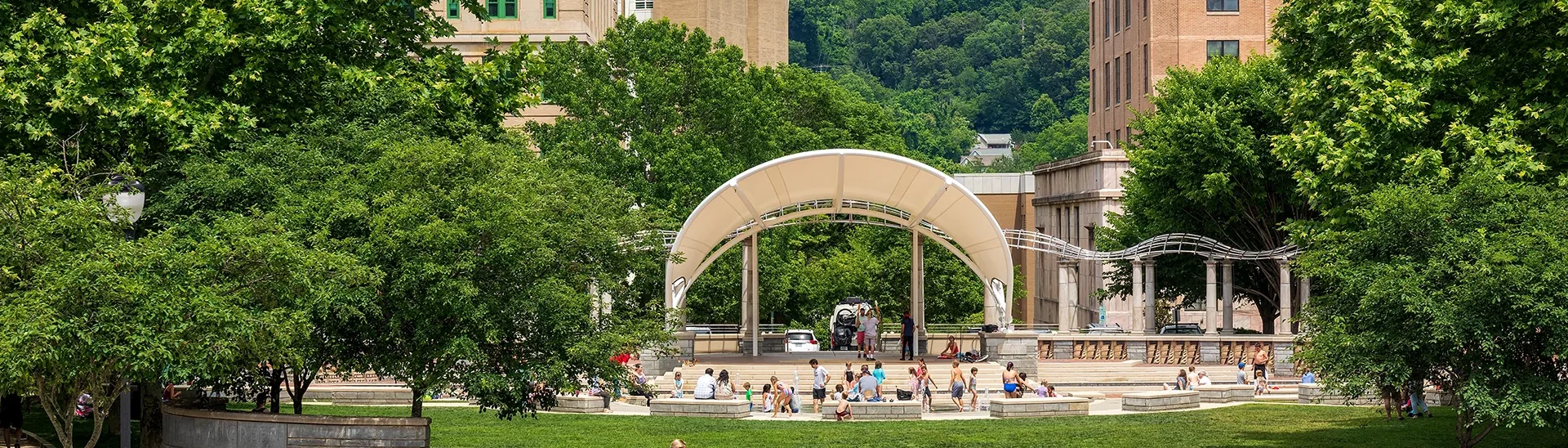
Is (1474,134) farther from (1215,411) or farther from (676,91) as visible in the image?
(676,91)

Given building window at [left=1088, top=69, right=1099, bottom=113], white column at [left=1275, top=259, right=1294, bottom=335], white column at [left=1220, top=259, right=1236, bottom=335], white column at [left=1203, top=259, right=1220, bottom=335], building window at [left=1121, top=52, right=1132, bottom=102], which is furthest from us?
building window at [left=1088, top=69, right=1099, bottom=113]

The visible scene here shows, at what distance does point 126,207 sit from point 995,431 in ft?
54.3

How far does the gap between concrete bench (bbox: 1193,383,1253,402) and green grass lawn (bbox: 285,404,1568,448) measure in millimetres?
2533

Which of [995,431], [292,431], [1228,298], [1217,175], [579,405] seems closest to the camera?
[292,431]

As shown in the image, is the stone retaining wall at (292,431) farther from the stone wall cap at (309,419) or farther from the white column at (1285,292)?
the white column at (1285,292)

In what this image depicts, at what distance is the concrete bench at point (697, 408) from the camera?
115 ft

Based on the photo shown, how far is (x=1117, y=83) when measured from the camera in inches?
3351

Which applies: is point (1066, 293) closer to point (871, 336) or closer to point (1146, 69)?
point (871, 336)

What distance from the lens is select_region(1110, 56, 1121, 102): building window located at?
84438 millimetres

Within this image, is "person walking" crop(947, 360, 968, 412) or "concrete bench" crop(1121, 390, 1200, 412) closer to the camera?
"concrete bench" crop(1121, 390, 1200, 412)

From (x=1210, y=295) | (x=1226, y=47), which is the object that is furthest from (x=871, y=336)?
(x=1226, y=47)

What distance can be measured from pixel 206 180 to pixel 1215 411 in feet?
66.7

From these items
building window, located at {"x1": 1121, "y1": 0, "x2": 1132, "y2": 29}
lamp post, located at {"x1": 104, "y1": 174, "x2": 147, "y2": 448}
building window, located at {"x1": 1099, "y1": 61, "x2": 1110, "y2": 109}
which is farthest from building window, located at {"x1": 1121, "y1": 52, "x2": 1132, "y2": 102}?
lamp post, located at {"x1": 104, "y1": 174, "x2": 147, "y2": 448}

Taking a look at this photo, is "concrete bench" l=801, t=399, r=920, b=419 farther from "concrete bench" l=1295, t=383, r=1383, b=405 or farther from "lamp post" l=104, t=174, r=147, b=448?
"lamp post" l=104, t=174, r=147, b=448
